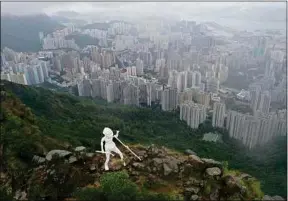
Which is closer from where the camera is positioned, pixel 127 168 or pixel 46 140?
pixel 127 168

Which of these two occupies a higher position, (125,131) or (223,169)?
(223,169)

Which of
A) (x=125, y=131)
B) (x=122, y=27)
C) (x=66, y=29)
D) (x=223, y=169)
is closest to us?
(x=223, y=169)

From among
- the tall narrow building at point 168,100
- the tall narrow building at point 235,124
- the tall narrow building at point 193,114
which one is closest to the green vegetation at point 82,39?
the tall narrow building at point 168,100

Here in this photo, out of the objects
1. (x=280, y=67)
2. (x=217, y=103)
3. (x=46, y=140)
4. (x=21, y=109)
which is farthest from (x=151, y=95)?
(x=46, y=140)

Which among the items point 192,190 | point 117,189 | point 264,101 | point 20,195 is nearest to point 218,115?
point 264,101

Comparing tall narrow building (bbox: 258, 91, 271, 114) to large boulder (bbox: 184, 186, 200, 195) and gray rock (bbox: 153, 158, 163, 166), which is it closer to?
gray rock (bbox: 153, 158, 163, 166)

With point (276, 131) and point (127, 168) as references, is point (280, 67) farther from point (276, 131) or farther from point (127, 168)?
point (127, 168)

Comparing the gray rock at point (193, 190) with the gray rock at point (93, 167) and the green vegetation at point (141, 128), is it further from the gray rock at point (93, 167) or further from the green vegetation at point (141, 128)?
the green vegetation at point (141, 128)
